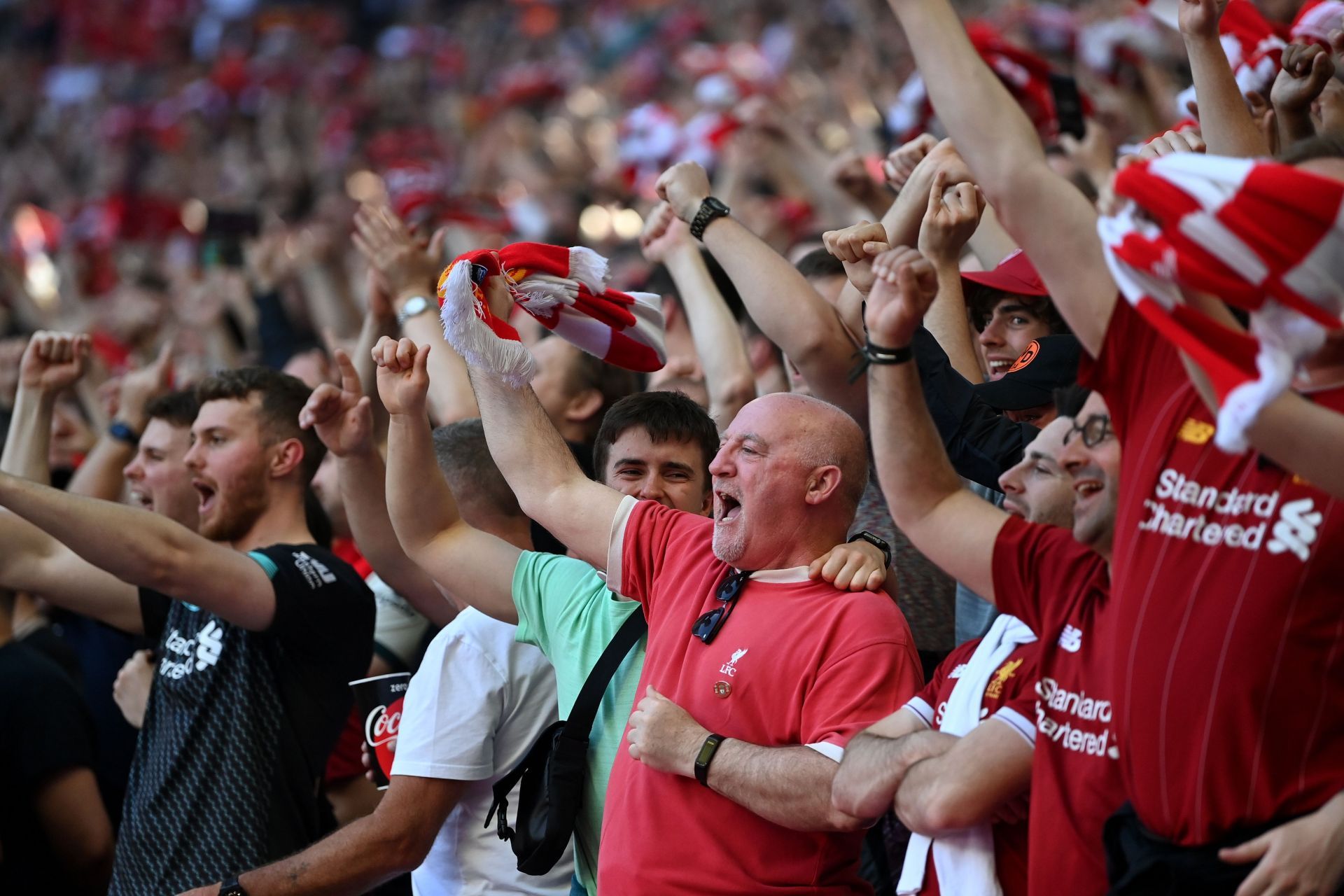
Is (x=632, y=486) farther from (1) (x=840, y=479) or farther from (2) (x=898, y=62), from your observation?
(2) (x=898, y=62)

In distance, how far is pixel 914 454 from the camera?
2.49m

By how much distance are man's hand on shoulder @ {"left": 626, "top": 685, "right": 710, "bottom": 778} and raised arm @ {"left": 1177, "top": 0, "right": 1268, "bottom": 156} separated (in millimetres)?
1724

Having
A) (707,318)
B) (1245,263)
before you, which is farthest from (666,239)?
(1245,263)

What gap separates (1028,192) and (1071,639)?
71 centimetres

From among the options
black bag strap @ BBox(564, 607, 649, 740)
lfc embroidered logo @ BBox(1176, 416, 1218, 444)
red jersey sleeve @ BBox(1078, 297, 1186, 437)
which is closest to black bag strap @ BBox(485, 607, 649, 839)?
black bag strap @ BBox(564, 607, 649, 740)

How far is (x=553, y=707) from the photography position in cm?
367

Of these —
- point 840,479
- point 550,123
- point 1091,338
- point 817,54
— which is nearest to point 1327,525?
point 1091,338

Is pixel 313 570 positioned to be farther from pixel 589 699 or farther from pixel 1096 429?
pixel 1096 429

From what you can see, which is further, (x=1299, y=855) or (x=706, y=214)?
(x=706, y=214)

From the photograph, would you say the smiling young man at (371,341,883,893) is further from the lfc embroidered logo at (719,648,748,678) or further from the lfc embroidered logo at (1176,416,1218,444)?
the lfc embroidered logo at (1176,416,1218,444)

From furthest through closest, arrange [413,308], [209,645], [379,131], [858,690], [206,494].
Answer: [379,131]
[413,308]
[206,494]
[209,645]
[858,690]

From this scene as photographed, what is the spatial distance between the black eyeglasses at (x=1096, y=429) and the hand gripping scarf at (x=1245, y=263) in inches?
16.5

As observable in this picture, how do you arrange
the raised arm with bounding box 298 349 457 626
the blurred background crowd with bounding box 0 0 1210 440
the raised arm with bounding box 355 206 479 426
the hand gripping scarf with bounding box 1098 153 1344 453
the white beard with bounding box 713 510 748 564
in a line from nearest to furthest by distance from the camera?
the hand gripping scarf with bounding box 1098 153 1344 453 → the white beard with bounding box 713 510 748 564 → the raised arm with bounding box 298 349 457 626 → the raised arm with bounding box 355 206 479 426 → the blurred background crowd with bounding box 0 0 1210 440

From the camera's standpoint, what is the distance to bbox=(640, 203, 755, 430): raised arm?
14.8ft
